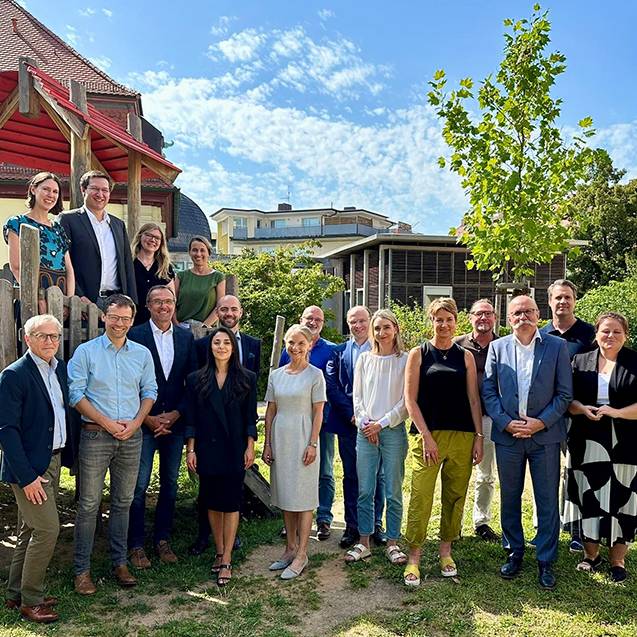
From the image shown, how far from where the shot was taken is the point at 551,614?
4.40 meters

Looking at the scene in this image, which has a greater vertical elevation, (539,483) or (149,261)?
(149,261)

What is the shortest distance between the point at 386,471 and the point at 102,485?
233 centimetres

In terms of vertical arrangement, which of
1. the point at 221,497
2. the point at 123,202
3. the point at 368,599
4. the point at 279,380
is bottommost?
the point at 368,599

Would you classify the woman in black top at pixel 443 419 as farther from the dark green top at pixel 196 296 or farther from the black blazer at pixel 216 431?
the dark green top at pixel 196 296

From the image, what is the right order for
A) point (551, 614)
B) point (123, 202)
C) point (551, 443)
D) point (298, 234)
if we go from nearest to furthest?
point (551, 614) → point (551, 443) → point (123, 202) → point (298, 234)

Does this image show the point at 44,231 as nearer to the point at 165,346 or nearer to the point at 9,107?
the point at 165,346

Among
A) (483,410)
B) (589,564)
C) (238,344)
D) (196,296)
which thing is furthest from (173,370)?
(589,564)

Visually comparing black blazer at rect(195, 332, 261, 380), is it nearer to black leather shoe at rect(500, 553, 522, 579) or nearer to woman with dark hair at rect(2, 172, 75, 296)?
woman with dark hair at rect(2, 172, 75, 296)

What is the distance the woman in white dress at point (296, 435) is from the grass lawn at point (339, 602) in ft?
1.35

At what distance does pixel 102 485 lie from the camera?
470 cm

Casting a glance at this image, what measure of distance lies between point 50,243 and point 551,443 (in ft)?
14.2

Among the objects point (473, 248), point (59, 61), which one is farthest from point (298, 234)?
point (473, 248)

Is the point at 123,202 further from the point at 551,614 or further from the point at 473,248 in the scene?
the point at 551,614

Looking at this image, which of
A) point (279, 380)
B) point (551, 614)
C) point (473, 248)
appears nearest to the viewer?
point (551, 614)
